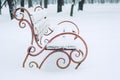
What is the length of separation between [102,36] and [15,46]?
11.0 ft

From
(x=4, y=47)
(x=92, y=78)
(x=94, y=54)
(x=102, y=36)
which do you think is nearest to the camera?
(x=92, y=78)

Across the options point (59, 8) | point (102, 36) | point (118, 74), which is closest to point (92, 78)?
point (118, 74)

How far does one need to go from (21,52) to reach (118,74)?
2801 mm

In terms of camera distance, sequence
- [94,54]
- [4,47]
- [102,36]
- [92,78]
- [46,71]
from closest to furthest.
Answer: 1. [92,78]
2. [46,71]
3. [94,54]
4. [4,47]
5. [102,36]

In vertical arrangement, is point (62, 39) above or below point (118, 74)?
above

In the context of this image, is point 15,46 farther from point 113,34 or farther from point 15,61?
point 113,34

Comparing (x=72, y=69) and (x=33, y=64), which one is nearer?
(x=72, y=69)

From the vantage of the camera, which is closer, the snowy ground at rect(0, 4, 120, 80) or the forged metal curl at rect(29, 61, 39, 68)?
the snowy ground at rect(0, 4, 120, 80)

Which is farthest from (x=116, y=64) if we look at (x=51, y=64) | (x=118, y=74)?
(x=51, y=64)

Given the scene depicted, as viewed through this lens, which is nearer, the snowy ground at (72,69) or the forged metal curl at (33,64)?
the snowy ground at (72,69)

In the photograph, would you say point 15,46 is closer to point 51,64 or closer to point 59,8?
point 51,64

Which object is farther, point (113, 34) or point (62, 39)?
point (113, 34)

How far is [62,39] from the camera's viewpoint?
19.8ft

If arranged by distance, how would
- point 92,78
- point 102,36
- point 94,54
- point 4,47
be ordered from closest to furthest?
point 92,78, point 94,54, point 4,47, point 102,36
